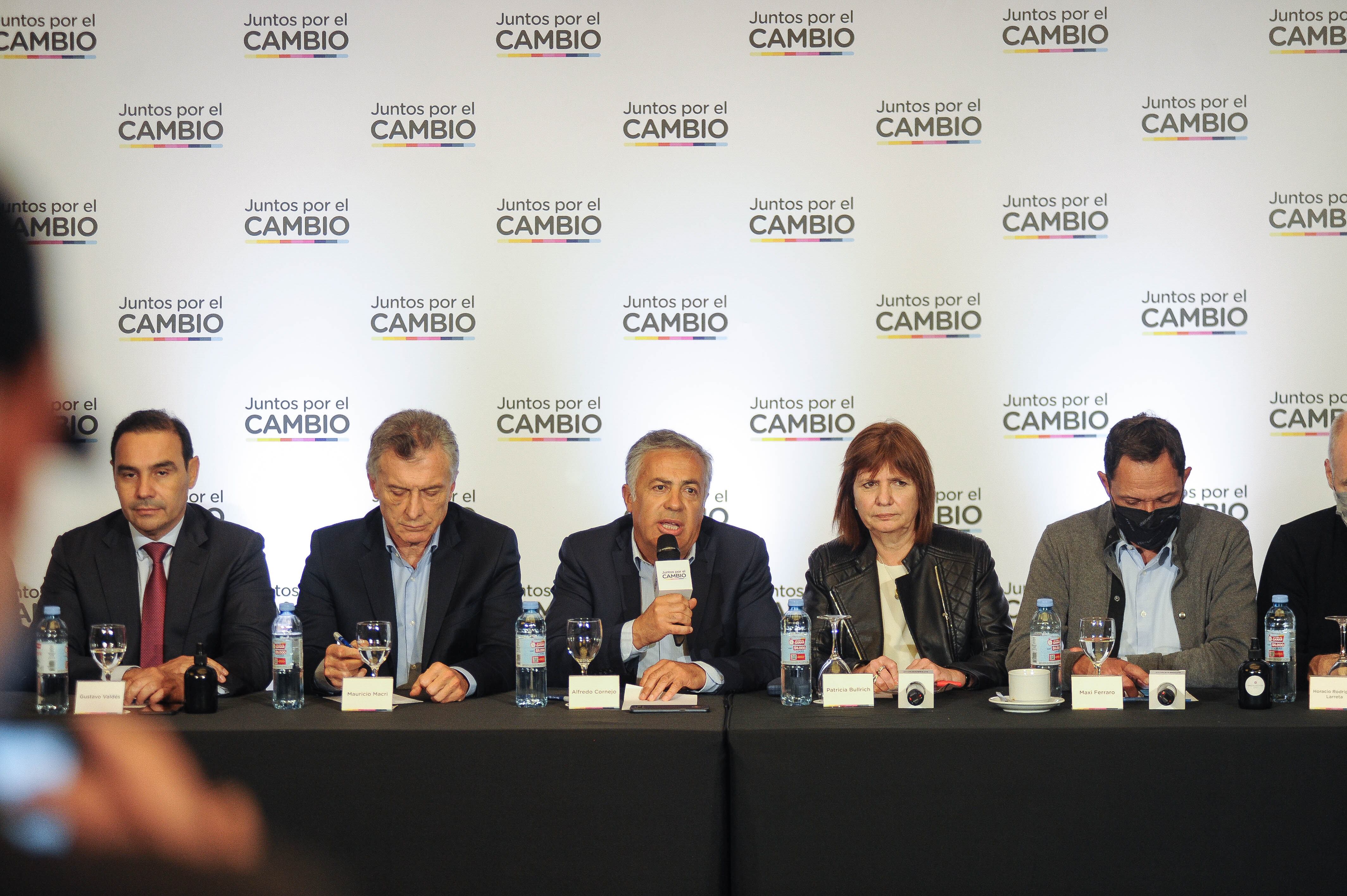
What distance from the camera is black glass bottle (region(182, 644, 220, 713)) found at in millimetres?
2549

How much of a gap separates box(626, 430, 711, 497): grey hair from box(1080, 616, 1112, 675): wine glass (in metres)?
1.23

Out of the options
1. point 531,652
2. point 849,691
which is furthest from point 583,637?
point 849,691

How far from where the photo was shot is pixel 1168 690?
2.53 metres

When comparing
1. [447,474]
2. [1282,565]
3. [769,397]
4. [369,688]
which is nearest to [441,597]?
[447,474]

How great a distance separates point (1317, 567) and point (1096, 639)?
1.25 m

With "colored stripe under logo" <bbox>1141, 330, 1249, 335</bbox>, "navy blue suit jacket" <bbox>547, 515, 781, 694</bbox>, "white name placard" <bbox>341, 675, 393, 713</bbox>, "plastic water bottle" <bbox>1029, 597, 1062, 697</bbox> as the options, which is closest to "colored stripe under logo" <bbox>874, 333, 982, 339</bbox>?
"colored stripe under logo" <bbox>1141, 330, 1249, 335</bbox>

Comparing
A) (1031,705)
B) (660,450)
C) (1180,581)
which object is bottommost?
(1031,705)

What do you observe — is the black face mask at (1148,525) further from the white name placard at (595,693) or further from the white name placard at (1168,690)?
the white name placard at (595,693)

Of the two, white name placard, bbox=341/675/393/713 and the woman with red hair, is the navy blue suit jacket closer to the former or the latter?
the woman with red hair

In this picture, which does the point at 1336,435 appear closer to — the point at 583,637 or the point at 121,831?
the point at 583,637

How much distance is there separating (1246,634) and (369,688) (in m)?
2.29

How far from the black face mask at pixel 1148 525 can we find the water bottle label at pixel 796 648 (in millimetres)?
1185

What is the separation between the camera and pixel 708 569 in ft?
11.4

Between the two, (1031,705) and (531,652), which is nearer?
(1031,705)
